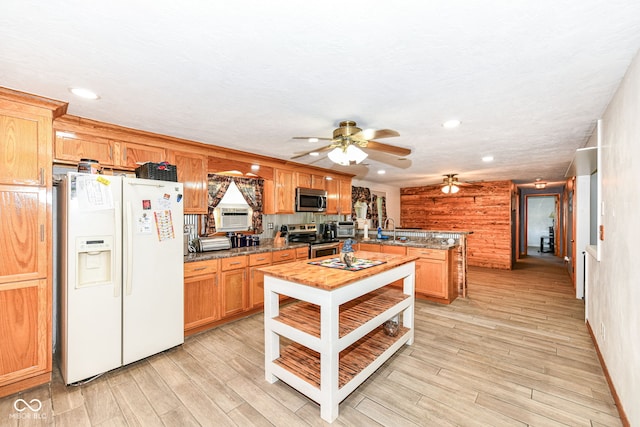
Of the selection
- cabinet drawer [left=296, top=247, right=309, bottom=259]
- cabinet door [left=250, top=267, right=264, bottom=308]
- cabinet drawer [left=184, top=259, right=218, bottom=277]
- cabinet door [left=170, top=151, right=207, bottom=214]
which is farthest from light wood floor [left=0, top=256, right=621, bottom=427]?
cabinet door [left=170, top=151, right=207, bottom=214]

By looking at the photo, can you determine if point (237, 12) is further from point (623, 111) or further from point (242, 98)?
point (623, 111)

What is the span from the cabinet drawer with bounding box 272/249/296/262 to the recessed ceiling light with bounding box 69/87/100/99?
2571mm

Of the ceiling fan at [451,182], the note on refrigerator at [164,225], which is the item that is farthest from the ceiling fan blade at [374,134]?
the ceiling fan at [451,182]

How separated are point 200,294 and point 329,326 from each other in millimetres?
1917

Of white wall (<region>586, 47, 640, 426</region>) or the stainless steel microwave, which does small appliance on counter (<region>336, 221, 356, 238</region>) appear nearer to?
the stainless steel microwave

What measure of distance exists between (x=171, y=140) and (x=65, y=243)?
1487 mm

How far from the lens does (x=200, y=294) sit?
314 centimetres

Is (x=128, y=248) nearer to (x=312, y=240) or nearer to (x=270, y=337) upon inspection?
(x=270, y=337)

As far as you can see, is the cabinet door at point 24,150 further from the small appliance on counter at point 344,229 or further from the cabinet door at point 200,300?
the small appliance on counter at point 344,229

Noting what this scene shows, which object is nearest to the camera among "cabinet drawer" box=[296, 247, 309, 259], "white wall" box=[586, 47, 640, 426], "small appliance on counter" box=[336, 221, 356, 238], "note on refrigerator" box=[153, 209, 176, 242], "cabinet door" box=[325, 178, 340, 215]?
"white wall" box=[586, 47, 640, 426]

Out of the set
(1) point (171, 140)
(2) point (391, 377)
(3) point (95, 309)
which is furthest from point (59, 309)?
(2) point (391, 377)

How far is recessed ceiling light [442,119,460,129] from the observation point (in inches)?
104

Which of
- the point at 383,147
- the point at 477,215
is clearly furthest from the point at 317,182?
the point at 477,215

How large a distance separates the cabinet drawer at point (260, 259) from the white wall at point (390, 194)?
375 centimetres
